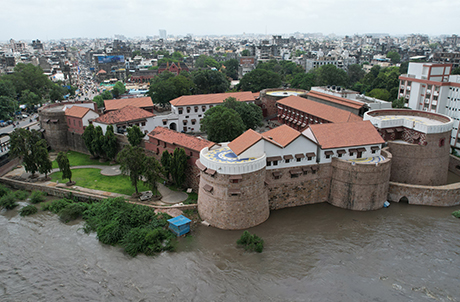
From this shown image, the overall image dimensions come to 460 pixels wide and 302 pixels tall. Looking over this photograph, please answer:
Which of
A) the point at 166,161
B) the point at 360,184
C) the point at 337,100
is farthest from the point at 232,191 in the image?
the point at 337,100

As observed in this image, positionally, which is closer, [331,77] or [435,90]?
[435,90]

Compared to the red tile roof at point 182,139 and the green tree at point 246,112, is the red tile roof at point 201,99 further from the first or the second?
the red tile roof at point 182,139

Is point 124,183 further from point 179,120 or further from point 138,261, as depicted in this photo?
point 179,120

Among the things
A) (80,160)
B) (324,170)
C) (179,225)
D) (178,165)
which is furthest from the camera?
(80,160)

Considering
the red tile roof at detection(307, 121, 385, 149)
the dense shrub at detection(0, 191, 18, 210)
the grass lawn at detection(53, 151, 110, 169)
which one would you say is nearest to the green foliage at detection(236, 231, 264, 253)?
the red tile roof at detection(307, 121, 385, 149)

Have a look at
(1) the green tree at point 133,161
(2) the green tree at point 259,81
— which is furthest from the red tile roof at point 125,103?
(2) the green tree at point 259,81

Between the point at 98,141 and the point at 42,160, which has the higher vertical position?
the point at 98,141

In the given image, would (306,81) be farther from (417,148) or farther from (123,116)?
(123,116)
